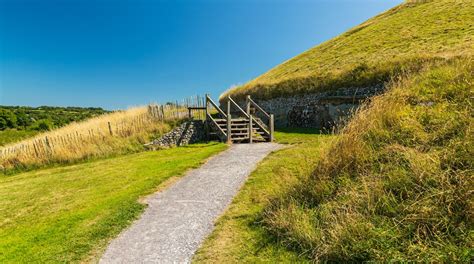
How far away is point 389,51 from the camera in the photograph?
21.8m

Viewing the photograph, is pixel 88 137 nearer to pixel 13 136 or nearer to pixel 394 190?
pixel 394 190

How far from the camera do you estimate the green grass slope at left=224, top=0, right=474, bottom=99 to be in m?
17.6

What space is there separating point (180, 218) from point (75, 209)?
3.13m

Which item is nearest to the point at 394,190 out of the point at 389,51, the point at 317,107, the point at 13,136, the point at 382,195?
the point at 382,195

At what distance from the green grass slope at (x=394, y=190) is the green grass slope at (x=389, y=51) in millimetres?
10047

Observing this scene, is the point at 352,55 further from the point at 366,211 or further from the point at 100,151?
the point at 366,211

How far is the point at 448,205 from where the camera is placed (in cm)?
359

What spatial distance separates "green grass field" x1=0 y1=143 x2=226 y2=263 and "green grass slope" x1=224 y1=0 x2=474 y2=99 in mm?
12071

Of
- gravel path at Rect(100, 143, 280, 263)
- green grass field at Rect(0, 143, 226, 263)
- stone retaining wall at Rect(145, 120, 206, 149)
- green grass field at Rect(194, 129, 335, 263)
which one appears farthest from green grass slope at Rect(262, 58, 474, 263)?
stone retaining wall at Rect(145, 120, 206, 149)

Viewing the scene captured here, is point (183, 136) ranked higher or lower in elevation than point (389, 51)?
lower

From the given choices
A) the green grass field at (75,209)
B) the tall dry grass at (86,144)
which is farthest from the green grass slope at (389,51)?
the green grass field at (75,209)

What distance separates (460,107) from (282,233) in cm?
402

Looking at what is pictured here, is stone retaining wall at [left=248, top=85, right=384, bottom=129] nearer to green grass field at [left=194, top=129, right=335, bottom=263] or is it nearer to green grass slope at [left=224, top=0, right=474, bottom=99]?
green grass slope at [left=224, top=0, right=474, bottom=99]

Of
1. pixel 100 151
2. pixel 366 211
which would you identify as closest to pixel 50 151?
pixel 100 151
